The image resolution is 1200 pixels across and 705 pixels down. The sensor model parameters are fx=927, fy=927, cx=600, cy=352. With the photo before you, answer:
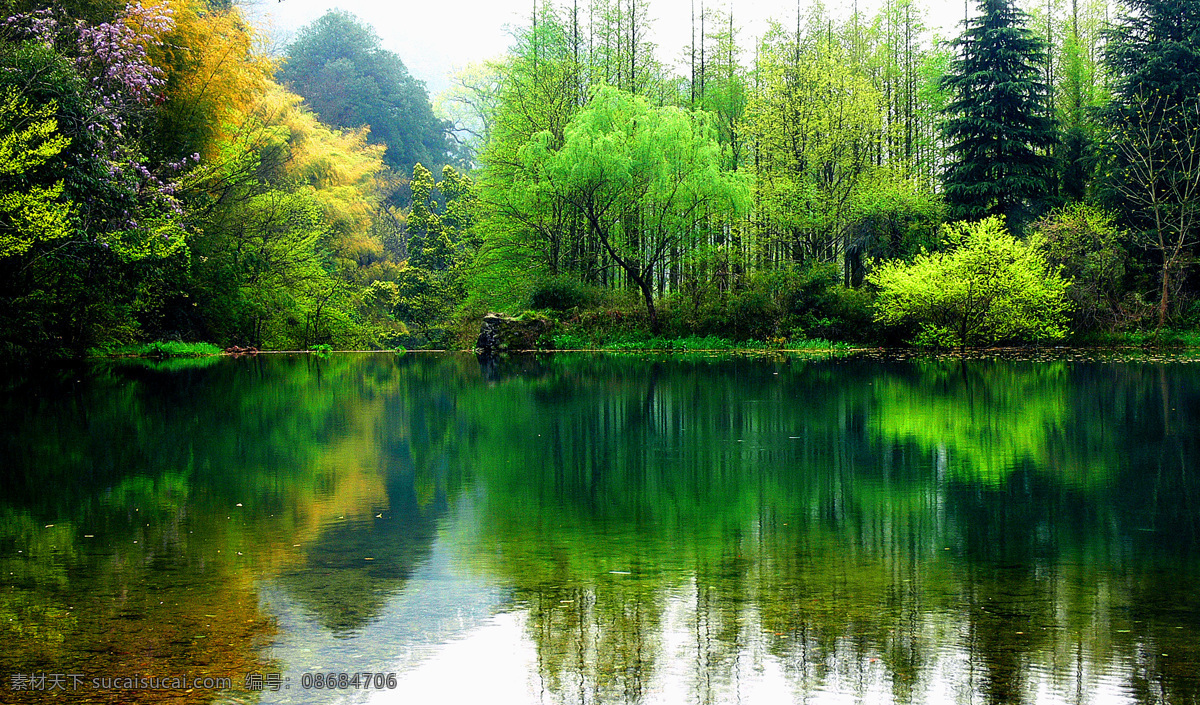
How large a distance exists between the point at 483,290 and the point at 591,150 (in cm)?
782

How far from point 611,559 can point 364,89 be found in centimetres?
6058

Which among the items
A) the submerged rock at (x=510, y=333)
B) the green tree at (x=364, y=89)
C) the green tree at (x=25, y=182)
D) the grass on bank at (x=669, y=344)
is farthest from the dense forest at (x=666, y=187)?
the green tree at (x=364, y=89)

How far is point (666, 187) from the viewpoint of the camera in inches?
1144

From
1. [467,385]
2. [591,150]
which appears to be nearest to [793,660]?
[467,385]

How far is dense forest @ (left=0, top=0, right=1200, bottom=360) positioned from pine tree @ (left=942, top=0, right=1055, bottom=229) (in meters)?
0.09

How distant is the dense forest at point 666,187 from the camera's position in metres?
19.8

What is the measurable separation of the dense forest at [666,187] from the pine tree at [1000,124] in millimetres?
93

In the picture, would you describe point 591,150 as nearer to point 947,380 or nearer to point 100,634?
point 947,380

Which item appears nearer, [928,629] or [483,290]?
[928,629]

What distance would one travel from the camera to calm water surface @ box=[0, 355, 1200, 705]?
A: 3102 mm

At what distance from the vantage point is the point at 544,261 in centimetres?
3306

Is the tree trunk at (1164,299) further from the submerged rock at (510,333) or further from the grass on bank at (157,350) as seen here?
the grass on bank at (157,350)

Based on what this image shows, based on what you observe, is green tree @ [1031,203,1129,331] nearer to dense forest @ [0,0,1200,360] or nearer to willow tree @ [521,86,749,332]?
dense forest @ [0,0,1200,360]

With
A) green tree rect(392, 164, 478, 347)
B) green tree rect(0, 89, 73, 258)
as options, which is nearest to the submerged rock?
green tree rect(392, 164, 478, 347)
